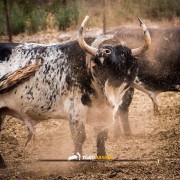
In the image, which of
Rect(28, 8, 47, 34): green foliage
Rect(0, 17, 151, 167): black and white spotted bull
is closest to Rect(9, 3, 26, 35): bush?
Rect(28, 8, 47, 34): green foliage

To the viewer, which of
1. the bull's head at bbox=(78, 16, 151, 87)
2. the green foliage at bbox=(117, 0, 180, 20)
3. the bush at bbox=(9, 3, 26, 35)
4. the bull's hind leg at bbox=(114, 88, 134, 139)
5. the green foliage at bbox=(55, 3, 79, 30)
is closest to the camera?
the bull's head at bbox=(78, 16, 151, 87)

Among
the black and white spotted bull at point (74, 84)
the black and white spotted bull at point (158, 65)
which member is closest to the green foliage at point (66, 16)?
the black and white spotted bull at point (158, 65)

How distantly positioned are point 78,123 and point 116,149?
1.16 m

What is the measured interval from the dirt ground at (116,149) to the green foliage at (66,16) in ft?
11.1

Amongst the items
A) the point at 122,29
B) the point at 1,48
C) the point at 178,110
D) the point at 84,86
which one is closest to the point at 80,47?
the point at 84,86

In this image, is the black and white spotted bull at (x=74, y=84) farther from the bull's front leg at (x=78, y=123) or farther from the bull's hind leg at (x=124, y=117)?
the bull's hind leg at (x=124, y=117)

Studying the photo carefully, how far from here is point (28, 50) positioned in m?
6.29

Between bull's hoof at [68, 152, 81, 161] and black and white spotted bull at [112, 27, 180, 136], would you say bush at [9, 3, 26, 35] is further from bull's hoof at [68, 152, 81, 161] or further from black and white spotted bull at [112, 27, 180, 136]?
bull's hoof at [68, 152, 81, 161]

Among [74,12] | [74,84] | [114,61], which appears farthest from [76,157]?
[74,12]

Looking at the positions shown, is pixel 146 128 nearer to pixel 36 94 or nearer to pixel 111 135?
pixel 111 135

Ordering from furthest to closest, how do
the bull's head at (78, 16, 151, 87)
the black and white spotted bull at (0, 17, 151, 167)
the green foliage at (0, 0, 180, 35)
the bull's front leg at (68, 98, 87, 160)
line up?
the green foliage at (0, 0, 180, 35), the bull's front leg at (68, 98, 87, 160), the black and white spotted bull at (0, 17, 151, 167), the bull's head at (78, 16, 151, 87)

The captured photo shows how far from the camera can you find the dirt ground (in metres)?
5.57

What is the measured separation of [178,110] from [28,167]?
10.7 ft

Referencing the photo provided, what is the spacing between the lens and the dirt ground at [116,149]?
5.57 metres
